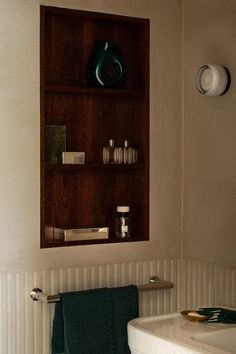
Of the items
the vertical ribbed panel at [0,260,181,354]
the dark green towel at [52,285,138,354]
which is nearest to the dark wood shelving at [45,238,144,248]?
the vertical ribbed panel at [0,260,181,354]

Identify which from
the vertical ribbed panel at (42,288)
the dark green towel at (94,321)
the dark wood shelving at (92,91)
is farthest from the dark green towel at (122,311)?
the dark wood shelving at (92,91)

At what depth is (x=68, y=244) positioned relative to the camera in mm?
2951

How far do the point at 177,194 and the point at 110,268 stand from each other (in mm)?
507

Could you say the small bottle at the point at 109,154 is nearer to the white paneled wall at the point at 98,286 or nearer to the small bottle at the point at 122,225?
the small bottle at the point at 122,225

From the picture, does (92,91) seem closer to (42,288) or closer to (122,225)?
(122,225)

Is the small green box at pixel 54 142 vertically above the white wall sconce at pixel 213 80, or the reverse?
the white wall sconce at pixel 213 80

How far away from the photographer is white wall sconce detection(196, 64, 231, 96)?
2.91 metres

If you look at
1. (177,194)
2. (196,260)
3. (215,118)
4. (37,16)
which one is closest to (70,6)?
(37,16)

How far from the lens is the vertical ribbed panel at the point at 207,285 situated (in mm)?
2975

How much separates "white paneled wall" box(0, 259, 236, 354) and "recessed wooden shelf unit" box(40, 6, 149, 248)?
0.50ft

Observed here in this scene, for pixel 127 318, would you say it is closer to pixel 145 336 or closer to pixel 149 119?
pixel 145 336

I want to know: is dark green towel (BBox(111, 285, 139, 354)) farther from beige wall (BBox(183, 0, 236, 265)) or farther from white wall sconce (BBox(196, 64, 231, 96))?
white wall sconce (BBox(196, 64, 231, 96))

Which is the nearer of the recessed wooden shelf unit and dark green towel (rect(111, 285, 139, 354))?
dark green towel (rect(111, 285, 139, 354))

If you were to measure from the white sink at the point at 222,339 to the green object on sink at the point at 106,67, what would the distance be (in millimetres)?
1253
